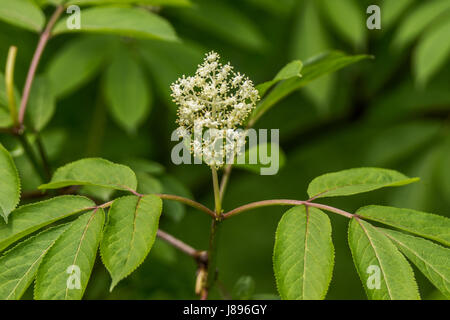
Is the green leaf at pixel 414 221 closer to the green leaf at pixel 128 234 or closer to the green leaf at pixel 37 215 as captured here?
the green leaf at pixel 128 234

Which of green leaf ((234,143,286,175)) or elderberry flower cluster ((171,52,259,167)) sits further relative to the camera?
green leaf ((234,143,286,175))

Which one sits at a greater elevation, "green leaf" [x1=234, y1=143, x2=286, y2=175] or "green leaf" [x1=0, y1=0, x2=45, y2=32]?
"green leaf" [x1=0, y1=0, x2=45, y2=32]

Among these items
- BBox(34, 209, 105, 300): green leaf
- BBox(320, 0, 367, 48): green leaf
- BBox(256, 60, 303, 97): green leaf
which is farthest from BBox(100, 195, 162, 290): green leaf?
BBox(320, 0, 367, 48): green leaf

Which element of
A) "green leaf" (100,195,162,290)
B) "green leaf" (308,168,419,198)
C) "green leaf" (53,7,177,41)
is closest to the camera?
"green leaf" (100,195,162,290)

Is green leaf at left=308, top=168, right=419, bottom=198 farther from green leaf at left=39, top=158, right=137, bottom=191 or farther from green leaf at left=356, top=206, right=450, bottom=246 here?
→ green leaf at left=39, top=158, right=137, bottom=191

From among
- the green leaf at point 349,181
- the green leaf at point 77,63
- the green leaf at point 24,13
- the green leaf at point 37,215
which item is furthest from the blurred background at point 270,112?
the green leaf at point 349,181

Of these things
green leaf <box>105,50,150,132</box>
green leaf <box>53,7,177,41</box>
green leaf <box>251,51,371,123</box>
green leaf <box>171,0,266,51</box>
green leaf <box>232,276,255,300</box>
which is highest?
green leaf <box>171,0,266,51</box>

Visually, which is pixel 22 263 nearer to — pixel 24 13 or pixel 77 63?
pixel 24 13

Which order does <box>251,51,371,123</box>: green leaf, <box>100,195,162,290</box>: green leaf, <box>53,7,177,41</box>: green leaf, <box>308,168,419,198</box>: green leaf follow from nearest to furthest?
<box>100,195,162,290</box>: green leaf → <box>308,168,419,198</box>: green leaf → <box>251,51,371,123</box>: green leaf → <box>53,7,177,41</box>: green leaf
